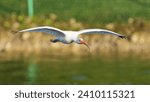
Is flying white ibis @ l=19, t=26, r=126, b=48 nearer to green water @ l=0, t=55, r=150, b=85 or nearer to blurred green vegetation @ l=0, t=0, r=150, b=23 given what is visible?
green water @ l=0, t=55, r=150, b=85

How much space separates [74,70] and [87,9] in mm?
1288

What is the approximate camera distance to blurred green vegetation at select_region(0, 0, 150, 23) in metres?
11.7

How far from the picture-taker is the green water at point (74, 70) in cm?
1074

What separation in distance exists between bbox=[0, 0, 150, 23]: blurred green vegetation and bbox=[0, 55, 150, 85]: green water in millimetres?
796

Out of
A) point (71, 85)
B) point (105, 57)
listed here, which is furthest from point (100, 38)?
point (71, 85)

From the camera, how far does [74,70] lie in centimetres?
1090

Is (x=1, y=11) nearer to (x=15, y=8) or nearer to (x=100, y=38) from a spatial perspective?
(x=15, y=8)

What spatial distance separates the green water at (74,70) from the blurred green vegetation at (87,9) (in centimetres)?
80

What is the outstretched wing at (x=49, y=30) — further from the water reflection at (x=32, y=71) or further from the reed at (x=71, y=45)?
the reed at (x=71, y=45)

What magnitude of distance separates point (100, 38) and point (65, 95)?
150 centimetres

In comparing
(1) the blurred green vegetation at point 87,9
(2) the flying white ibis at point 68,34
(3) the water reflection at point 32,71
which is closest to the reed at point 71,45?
(1) the blurred green vegetation at point 87,9

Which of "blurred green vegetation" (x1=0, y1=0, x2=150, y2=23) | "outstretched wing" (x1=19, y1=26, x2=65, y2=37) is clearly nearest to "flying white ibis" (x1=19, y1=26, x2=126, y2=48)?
"outstretched wing" (x1=19, y1=26, x2=65, y2=37)

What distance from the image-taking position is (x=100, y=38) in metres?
11.4

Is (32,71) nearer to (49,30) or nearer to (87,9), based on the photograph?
(49,30)
